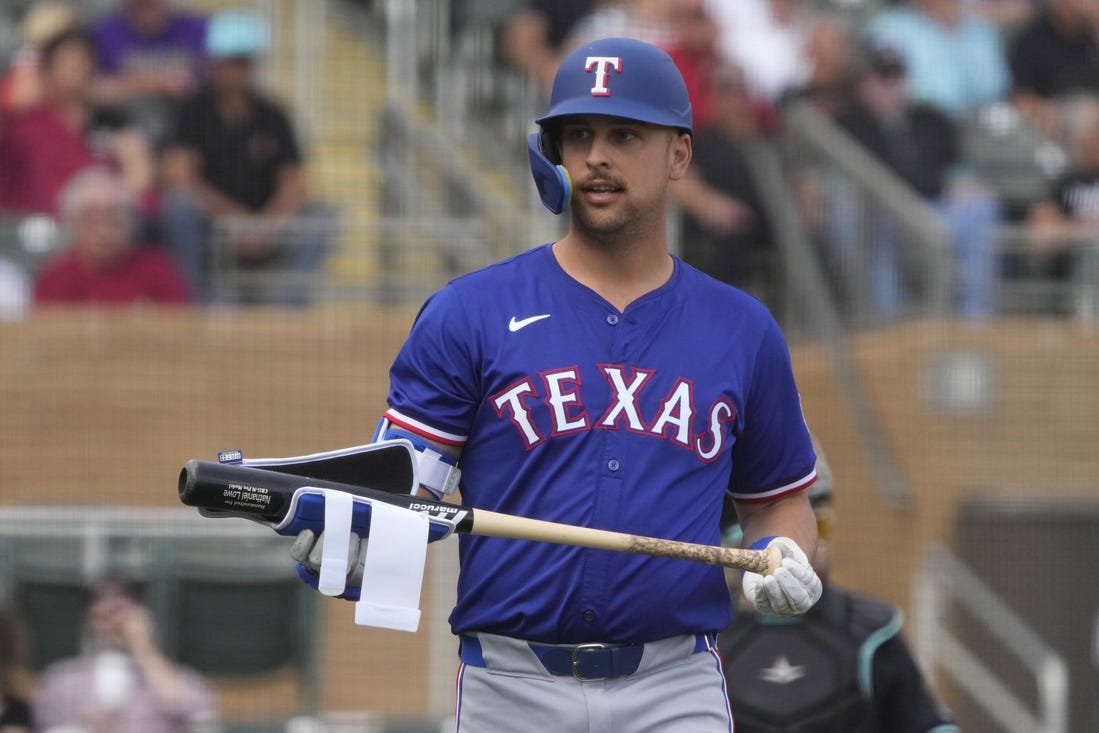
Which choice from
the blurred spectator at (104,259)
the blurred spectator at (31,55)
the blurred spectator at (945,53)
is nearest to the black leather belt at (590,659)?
the blurred spectator at (104,259)

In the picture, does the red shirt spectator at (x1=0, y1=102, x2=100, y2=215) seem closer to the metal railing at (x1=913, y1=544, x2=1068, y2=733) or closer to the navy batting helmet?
the metal railing at (x1=913, y1=544, x2=1068, y2=733)

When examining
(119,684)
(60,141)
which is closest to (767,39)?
(60,141)

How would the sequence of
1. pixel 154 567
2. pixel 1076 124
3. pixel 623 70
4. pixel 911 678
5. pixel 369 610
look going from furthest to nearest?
1. pixel 1076 124
2. pixel 154 567
3. pixel 911 678
4. pixel 623 70
5. pixel 369 610

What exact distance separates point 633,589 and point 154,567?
4.50 meters

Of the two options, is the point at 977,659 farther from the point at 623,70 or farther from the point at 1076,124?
the point at 623,70

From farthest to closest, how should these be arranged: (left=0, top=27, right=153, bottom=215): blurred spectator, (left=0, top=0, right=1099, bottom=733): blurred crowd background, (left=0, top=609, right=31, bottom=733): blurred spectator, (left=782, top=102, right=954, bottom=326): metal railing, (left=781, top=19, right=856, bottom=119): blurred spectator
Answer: (left=781, top=19, right=856, bottom=119): blurred spectator, (left=782, top=102, right=954, bottom=326): metal railing, (left=0, top=27, right=153, bottom=215): blurred spectator, (left=0, top=0, right=1099, bottom=733): blurred crowd background, (left=0, top=609, right=31, bottom=733): blurred spectator

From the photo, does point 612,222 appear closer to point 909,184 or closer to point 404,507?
point 404,507

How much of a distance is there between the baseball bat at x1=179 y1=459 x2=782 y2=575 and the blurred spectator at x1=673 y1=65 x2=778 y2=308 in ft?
19.3

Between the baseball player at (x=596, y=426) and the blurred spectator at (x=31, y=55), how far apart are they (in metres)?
5.93

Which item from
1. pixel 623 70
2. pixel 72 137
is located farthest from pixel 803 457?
pixel 72 137

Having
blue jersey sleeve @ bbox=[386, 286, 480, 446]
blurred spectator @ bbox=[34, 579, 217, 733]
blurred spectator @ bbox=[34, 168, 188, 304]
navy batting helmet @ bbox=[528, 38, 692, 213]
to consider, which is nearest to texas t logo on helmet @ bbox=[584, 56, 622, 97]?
navy batting helmet @ bbox=[528, 38, 692, 213]

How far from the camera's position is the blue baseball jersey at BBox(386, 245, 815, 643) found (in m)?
3.95

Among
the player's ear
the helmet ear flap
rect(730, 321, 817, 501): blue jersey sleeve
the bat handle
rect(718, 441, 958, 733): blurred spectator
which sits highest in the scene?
the player's ear

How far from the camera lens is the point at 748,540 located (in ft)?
14.2
